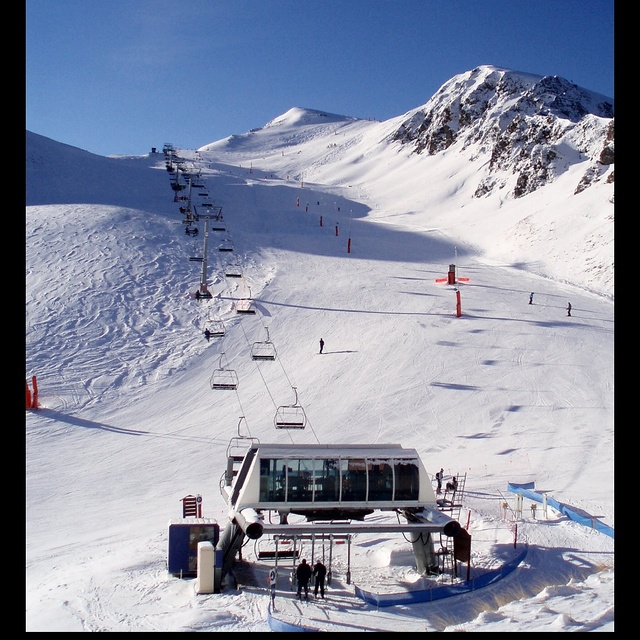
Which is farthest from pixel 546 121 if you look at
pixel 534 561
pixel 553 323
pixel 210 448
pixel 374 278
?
pixel 534 561

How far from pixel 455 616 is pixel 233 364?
1746 centimetres

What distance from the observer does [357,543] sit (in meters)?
12.8

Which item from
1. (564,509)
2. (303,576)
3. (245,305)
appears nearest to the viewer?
(303,576)

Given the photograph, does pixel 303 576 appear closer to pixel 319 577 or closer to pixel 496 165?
pixel 319 577

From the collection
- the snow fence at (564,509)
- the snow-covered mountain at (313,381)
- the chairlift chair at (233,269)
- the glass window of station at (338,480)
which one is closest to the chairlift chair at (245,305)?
the snow-covered mountain at (313,381)

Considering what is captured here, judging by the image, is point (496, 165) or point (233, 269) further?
point (496, 165)

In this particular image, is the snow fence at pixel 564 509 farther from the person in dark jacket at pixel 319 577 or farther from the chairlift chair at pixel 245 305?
the chairlift chair at pixel 245 305

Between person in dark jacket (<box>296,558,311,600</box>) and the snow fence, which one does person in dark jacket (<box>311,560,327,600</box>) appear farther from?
the snow fence

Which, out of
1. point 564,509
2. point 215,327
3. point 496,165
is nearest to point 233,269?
point 215,327

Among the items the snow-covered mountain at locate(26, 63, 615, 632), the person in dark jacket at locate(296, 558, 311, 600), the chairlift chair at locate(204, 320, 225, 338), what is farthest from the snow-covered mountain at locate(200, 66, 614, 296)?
the person in dark jacket at locate(296, 558, 311, 600)

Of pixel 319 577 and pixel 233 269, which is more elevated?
pixel 233 269

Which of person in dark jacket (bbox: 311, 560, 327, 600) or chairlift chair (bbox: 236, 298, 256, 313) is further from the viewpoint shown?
chairlift chair (bbox: 236, 298, 256, 313)

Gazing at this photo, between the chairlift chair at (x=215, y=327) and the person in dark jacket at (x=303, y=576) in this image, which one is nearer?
the person in dark jacket at (x=303, y=576)

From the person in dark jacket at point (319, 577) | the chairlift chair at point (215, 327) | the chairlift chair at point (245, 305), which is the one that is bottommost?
the person in dark jacket at point (319, 577)
